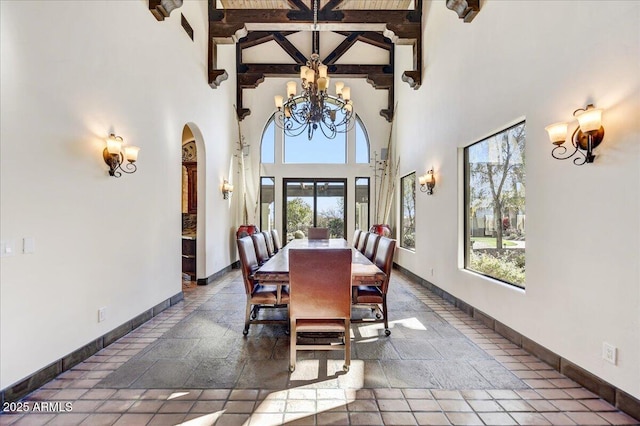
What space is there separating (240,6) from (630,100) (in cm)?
683

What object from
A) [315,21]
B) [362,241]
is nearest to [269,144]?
[315,21]

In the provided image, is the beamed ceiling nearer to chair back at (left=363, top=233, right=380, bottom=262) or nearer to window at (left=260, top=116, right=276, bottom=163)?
window at (left=260, top=116, right=276, bottom=163)

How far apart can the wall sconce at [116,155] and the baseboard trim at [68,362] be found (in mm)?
1507

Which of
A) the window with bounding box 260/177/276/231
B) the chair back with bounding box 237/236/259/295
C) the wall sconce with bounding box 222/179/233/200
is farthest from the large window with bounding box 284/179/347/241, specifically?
the chair back with bounding box 237/236/259/295

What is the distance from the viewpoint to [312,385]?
239 centimetres

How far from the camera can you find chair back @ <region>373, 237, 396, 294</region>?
3285mm

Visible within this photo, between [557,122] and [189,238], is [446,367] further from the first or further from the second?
[189,238]

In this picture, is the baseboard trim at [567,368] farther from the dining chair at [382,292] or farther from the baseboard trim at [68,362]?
the baseboard trim at [68,362]

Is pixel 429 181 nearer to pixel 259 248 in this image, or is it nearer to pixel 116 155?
pixel 259 248

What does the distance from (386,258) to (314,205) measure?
537cm

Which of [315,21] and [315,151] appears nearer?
[315,21]

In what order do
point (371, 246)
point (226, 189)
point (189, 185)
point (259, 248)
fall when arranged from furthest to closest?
point (189, 185) < point (226, 189) < point (371, 246) < point (259, 248)

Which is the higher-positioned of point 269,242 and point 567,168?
point 567,168

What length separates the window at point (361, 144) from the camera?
862 cm
